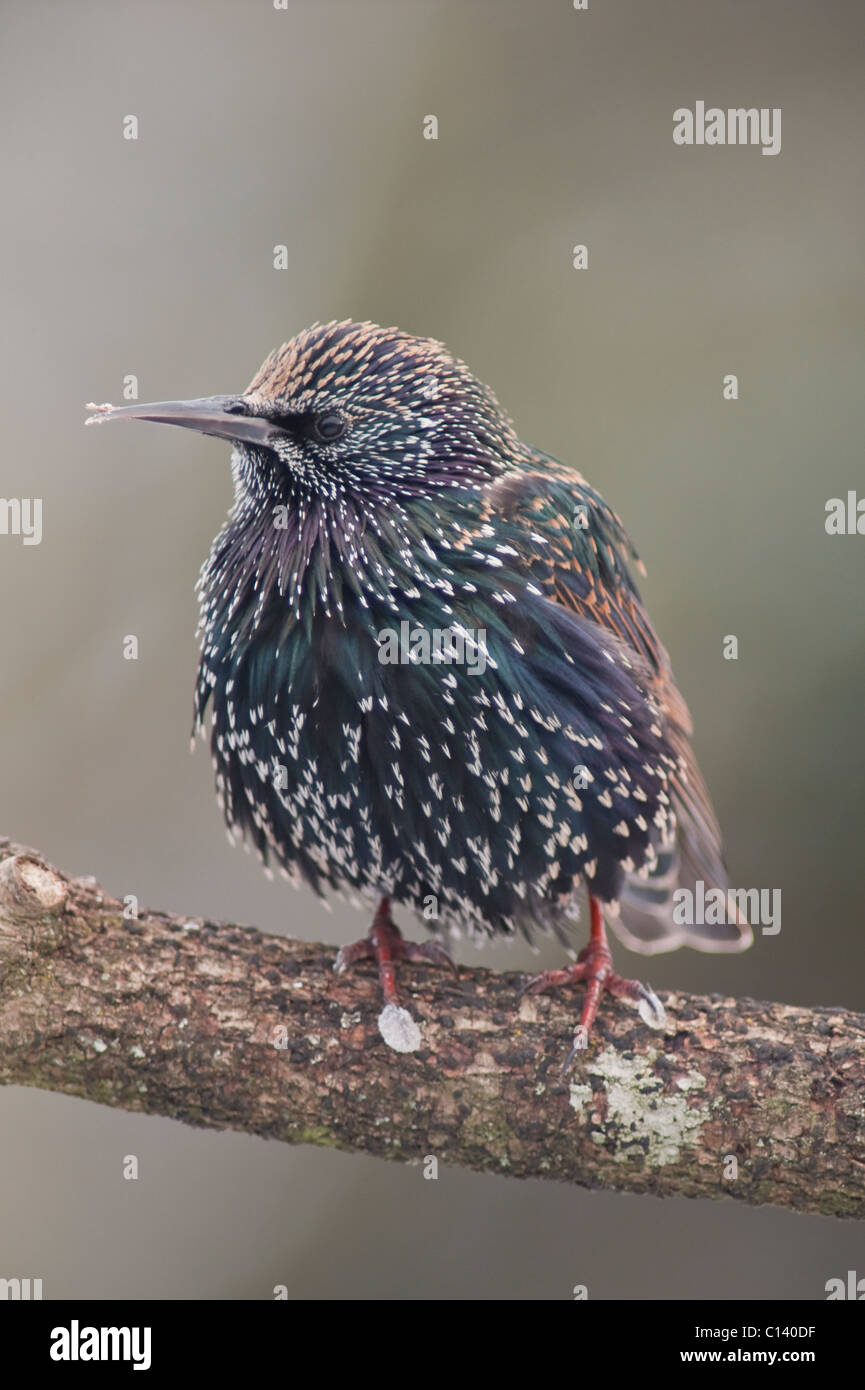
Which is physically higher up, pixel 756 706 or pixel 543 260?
pixel 543 260

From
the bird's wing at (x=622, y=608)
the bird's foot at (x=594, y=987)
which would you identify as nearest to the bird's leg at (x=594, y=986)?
the bird's foot at (x=594, y=987)

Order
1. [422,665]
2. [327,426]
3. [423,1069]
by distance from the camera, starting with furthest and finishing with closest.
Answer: [327,426]
[422,665]
[423,1069]

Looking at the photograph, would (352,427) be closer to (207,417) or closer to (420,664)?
(207,417)

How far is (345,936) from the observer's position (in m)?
5.18

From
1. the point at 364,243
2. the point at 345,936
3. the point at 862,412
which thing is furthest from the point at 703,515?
the point at 345,936

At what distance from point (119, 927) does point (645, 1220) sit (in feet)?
10.1

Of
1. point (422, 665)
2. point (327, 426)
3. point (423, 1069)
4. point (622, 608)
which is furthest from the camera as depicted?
point (622, 608)

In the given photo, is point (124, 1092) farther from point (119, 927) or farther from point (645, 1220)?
point (645, 1220)

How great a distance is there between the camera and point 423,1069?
9.94 ft

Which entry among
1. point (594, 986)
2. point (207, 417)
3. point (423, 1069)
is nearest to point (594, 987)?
point (594, 986)

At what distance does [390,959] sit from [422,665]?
80 centimetres

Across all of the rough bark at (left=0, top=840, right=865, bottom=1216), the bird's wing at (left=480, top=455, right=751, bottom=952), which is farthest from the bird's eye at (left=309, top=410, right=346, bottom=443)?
the rough bark at (left=0, top=840, right=865, bottom=1216)

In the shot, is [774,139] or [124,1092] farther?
[774,139]

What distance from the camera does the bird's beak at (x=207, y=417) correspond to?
9.91 feet
